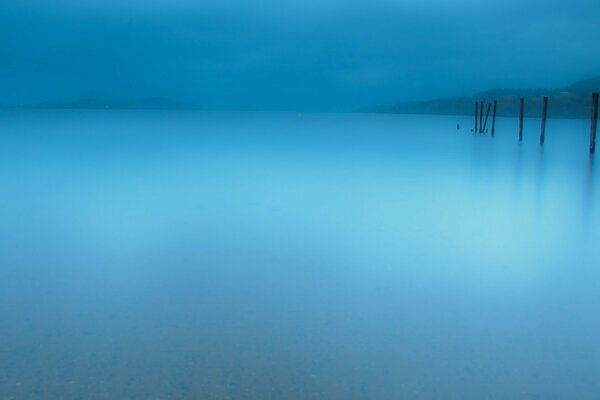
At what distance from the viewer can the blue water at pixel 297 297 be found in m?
2.52

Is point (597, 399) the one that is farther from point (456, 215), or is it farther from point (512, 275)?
point (456, 215)

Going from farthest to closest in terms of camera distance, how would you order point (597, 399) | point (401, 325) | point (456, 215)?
1. point (456, 215)
2. point (401, 325)
3. point (597, 399)

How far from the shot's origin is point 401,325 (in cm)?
320

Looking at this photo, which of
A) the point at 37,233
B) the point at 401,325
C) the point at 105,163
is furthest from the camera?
the point at 105,163

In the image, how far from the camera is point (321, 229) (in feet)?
19.8

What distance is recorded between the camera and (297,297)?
3.71 m

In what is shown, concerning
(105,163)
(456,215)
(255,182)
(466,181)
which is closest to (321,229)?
(456,215)

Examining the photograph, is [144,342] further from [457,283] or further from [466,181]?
[466,181]

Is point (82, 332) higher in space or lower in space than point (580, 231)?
higher

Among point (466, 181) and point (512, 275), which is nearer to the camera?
point (512, 275)

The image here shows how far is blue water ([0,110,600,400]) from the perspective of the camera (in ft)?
8.28

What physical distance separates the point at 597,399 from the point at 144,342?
7.05ft

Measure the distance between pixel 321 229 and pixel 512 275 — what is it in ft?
7.40

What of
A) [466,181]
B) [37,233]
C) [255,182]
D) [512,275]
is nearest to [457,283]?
[512,275]
